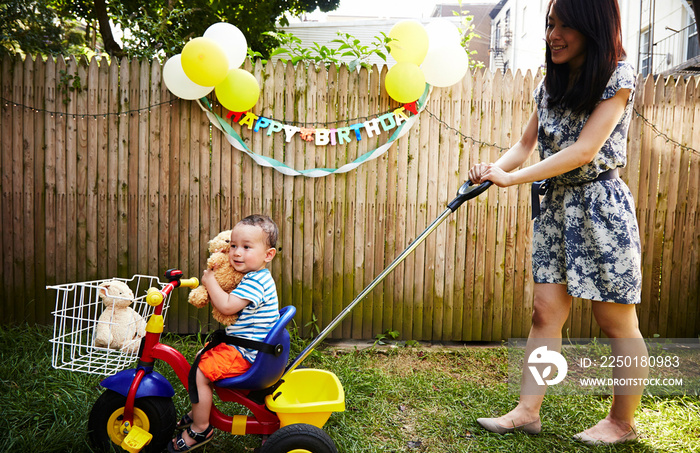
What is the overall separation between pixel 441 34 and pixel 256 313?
2.46m

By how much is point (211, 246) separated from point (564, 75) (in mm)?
1721

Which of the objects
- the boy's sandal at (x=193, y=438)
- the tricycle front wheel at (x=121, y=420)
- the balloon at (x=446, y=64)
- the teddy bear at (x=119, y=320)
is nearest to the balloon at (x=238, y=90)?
the balloon at (x=446, y=64)

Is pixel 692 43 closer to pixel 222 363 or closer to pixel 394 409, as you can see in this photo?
pixel 394 409

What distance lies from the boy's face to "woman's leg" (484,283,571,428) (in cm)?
131

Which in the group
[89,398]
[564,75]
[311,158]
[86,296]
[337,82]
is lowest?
[89,398]

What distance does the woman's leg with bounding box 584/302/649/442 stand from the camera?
2131mm

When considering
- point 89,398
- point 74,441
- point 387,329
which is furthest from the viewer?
point 387,329

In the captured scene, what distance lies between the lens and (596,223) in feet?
6.93

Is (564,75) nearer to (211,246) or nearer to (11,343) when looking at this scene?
(211,246)

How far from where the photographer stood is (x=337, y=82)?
142 inches

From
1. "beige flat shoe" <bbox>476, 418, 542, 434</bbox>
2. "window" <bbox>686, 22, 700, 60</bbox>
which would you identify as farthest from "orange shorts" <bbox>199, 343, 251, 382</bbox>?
"window" <bbox>686, 22, 700, 60</bbox>

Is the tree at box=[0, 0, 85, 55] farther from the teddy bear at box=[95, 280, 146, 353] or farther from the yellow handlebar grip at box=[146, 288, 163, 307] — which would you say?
the yellow handlebar grip at box=[146, 288, 163, 307]

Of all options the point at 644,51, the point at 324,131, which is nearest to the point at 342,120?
the point at 324,131

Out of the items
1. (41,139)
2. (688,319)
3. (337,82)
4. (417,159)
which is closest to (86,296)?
(41,139)
